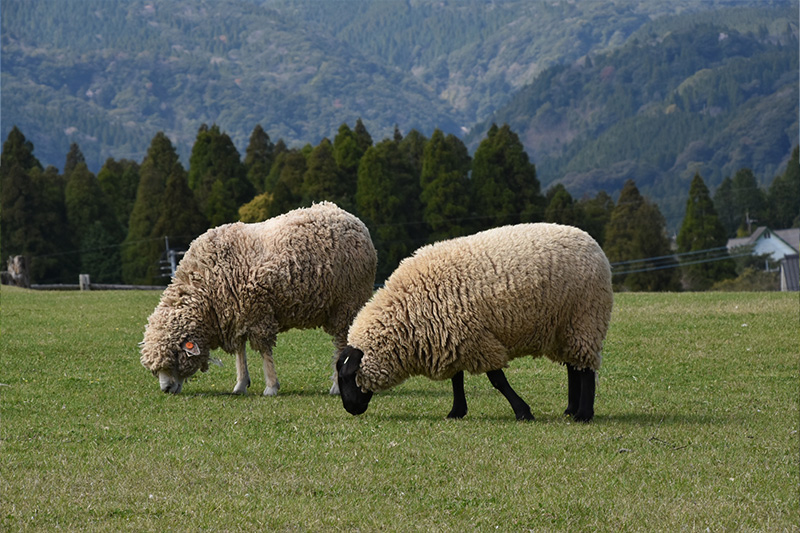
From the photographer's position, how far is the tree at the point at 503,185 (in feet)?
231

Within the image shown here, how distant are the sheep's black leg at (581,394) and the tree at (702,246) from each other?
66753 mm

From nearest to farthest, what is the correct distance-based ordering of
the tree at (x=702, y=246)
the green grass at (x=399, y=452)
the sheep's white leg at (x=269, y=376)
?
the green grass at (x=399, y=452), the sheep's white leg at (x=269, y=376), the tree at (x=702, y=246)

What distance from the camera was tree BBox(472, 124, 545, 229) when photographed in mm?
70500

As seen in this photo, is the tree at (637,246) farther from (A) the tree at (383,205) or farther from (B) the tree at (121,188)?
(B) the tree at (121,188)

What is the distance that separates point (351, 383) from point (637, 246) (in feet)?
217

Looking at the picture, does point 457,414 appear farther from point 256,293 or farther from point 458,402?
point 256,293

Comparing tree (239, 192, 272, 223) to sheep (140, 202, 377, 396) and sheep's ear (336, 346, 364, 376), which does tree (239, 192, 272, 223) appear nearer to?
sheep (140, 202, 377, 396)

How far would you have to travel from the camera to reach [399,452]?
1018cm

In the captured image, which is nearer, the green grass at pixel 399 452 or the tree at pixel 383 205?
the green grass at pixel 399 452

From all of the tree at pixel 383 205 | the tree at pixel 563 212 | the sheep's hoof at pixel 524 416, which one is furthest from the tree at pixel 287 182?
the sheep's hoof at pixel 524 416

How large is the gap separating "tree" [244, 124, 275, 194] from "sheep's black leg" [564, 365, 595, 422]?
223 ft

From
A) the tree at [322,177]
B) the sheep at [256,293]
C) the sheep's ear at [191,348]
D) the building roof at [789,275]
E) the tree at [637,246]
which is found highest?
the tree at [322,177]

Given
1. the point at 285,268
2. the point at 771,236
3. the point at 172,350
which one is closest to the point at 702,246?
the point at 771,236

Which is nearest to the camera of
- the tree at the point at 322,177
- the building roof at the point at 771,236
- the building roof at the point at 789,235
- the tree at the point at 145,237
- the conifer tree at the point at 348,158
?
the tree at the point at 145,237
